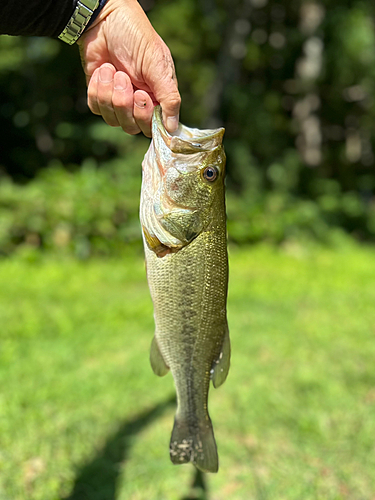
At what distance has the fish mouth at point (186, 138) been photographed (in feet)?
6.55

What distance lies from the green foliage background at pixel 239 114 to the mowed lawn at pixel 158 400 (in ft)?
11.9

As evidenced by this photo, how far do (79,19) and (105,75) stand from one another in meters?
0.23

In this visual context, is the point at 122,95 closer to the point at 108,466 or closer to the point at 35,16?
the point at 35,16

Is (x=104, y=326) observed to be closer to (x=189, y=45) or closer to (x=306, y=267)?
(x=306, y=267)

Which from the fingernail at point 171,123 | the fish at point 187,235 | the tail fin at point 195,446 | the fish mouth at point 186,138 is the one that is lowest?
the tail fin at point 195,446

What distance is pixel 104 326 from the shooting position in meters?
5.63

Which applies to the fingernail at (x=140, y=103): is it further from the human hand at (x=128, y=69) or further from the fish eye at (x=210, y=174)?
the fish eye at (x=210, y=174)

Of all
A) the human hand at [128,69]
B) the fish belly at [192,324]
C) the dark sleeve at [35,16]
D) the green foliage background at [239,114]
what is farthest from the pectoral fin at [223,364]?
the green foliage background at [239,114]

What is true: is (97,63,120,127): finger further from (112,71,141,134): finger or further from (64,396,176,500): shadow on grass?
(64,396,176,500): shadow on grass

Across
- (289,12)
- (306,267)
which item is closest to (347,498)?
(306,267)

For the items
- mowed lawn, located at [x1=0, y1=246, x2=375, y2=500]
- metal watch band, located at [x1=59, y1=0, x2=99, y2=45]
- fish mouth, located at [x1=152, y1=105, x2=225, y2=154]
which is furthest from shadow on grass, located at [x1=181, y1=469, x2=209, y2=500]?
metal watch band, located at [x1=59, y1=0, x2=99, y2=45]

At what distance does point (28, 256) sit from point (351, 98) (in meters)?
12.1

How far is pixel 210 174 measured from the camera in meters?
2.05

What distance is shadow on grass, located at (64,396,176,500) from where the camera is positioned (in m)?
3.13
